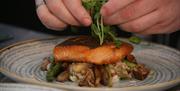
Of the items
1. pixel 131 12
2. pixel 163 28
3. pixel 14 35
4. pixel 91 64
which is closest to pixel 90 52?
pixel 91 64

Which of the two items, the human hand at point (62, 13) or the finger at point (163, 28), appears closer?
the human hand at point (62, 13)

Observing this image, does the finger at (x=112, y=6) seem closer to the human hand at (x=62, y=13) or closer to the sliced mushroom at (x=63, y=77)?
the human hand at (x=62, y=13)

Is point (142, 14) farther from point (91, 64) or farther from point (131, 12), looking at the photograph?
point (91, 64)

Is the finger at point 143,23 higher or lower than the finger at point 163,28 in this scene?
higher

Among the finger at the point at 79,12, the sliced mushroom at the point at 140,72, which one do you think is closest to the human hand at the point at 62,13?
the finger at the point at 79,12

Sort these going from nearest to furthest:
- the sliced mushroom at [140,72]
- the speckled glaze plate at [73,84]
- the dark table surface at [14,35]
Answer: the speckled glaze plate at [73,84] < the sliced mushroom at [140,72] < the dark table surface at [14,35]


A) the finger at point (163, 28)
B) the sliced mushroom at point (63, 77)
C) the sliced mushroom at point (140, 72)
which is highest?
the sliced mushroom at point (63, 77)

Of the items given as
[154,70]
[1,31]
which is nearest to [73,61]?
[154,70]

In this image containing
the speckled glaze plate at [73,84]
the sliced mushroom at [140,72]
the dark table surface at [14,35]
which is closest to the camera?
the speckled glaze plate at [73,84]

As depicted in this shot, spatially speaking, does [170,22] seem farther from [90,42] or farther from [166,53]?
[90,42]
